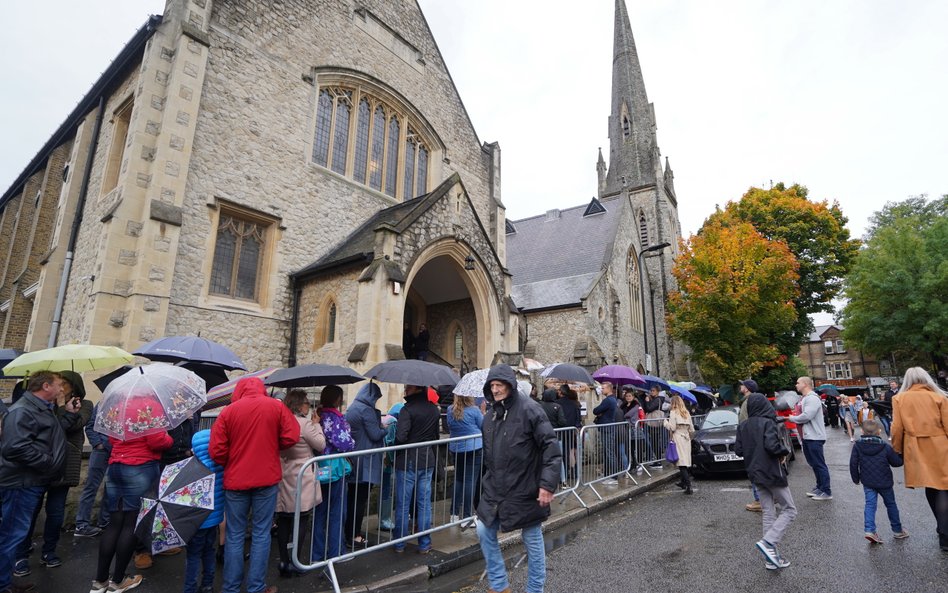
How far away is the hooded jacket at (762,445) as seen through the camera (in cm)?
492

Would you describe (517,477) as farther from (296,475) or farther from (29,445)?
(29,445)

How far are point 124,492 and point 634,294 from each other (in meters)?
26.5

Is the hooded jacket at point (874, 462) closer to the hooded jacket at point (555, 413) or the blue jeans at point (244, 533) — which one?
the hooded jacket at point (555, 413)

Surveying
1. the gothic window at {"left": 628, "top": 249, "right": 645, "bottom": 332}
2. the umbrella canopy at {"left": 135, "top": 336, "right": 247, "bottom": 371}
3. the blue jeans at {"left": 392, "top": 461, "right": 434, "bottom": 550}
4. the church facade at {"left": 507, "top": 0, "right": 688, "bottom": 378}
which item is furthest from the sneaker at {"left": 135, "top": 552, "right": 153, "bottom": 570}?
the gothic window at {"left": 628, "top": 249, "right": 645, "bottom": 332}

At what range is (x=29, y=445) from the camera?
383 cm

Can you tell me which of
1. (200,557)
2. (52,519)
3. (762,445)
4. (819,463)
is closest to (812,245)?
(819,463)

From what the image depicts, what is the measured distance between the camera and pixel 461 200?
1266 centimetres

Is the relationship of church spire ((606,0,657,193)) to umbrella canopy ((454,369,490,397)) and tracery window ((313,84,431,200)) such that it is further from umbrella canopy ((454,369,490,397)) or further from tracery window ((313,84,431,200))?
umbrella canopy ((454,369,490,397))

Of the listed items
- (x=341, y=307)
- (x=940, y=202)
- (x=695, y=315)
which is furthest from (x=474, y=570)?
(x=940, y=202)

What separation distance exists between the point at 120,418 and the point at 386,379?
93.1 inches

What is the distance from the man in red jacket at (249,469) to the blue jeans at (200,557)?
421 mm

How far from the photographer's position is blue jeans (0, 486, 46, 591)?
380 centimetres

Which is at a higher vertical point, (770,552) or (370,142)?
(370,142)

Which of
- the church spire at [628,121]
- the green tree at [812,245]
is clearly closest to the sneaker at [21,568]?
the green tree at [812,245]
